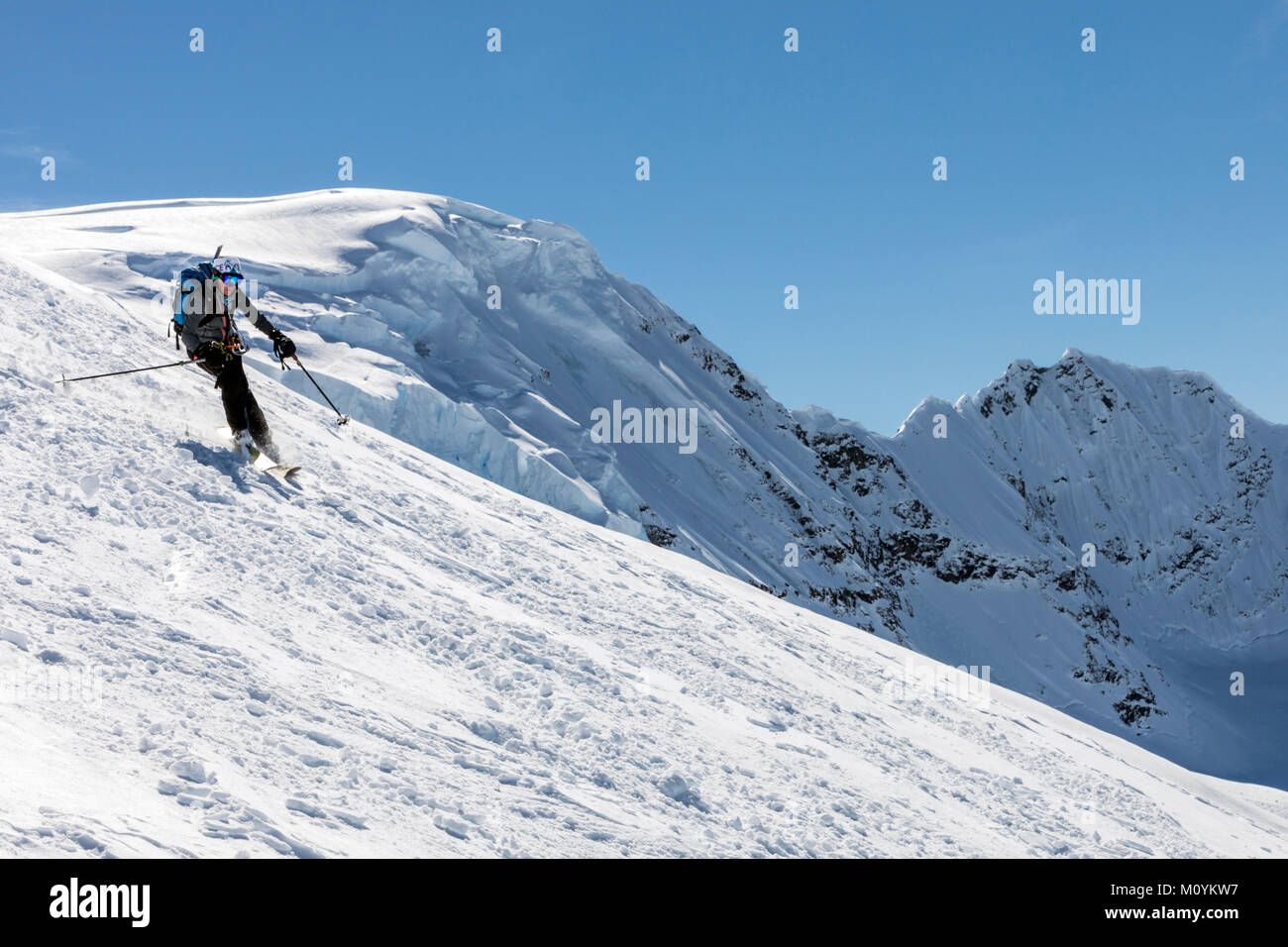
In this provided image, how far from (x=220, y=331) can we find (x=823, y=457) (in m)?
Result: 104

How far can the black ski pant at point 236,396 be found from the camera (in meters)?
12.4

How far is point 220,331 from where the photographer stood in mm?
12586

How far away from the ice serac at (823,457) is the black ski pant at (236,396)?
5257 mm

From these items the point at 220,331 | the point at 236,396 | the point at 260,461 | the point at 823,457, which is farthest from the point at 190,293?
the point at 823,457

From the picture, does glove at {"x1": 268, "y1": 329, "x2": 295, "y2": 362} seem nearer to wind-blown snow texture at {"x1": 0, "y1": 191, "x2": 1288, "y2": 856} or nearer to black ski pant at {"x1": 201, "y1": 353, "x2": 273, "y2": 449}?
black ski pant at {"x1": 201, "y1": 353, "x2": 273, "y2": 449}

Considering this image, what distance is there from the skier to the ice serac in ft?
16.1

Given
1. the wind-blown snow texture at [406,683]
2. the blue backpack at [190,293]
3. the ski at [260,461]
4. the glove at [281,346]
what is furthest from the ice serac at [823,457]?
the wind-blown snow texture at [406,683]

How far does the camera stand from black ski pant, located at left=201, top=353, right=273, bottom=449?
40.5 feet

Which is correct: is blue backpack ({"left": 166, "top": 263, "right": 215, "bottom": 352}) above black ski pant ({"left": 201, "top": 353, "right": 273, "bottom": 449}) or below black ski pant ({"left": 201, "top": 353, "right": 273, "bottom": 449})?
above

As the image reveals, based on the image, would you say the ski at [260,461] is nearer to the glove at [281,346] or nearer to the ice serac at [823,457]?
the glove at [281,346]

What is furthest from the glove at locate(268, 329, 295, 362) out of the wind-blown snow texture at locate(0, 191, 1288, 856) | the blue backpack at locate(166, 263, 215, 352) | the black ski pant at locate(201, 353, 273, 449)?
the wind-blown snow texture at locate(0, 191, 1288, 856)

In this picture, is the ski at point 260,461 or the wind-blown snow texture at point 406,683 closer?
the wind-blown snow texture at point 406,683
